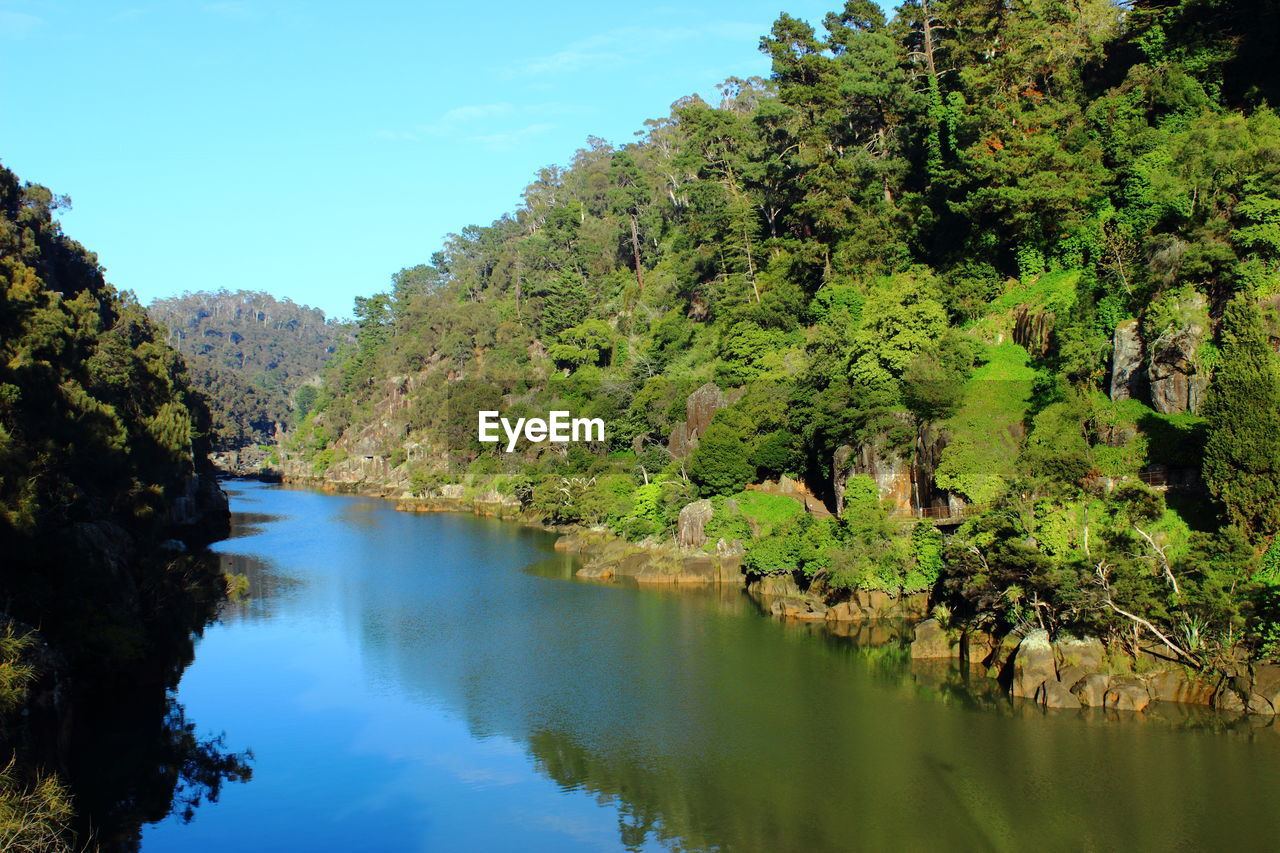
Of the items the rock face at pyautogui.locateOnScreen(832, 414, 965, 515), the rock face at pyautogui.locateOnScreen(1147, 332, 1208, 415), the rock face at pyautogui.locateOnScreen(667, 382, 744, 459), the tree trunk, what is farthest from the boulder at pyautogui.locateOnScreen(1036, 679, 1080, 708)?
the tree trunk

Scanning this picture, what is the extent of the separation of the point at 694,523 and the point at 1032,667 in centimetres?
2156

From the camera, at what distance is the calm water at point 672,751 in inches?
860

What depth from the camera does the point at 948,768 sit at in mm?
24609

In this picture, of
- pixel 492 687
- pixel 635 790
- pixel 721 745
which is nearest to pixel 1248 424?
pixel 721 745

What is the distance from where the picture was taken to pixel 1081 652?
28.7 metres

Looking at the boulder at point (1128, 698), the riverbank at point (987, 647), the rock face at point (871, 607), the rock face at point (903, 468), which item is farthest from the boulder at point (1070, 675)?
the rock face at point (903, 468)

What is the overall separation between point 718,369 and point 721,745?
32482 millimetres

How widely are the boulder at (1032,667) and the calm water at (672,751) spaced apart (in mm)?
913

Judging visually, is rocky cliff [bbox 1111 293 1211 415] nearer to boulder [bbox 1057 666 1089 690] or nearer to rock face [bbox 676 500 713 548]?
boulder [bbox 1057 666 1089 690]

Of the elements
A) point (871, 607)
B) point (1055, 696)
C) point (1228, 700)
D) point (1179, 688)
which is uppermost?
point (871, 607)

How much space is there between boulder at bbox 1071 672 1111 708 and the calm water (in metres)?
0.63

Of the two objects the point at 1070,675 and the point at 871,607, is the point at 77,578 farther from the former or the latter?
the point at 1070,675

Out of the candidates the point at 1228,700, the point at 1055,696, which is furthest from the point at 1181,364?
the point at 1055,696

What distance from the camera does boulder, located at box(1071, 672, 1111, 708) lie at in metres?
27.8
